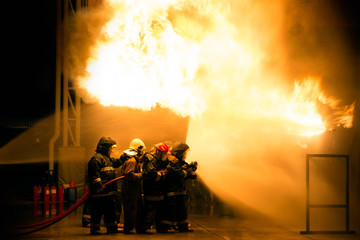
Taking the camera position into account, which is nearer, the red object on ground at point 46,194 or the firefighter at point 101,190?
the firefighter at point 101,190

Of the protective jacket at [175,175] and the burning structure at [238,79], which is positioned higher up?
the burning structure at [238,79]

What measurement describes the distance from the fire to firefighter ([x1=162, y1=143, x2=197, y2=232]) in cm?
292

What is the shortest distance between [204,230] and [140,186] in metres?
1.73

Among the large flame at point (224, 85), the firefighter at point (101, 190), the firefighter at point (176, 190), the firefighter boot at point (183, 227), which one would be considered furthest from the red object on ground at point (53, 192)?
the firefighter boot at point (183, 227)

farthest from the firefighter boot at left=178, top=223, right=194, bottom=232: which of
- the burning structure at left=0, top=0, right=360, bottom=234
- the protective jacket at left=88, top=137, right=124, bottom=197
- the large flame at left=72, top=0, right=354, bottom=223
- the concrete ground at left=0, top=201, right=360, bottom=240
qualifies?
the large flame at left=72, top=0, right=354, bottom=223

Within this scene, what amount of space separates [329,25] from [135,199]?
8.49 m

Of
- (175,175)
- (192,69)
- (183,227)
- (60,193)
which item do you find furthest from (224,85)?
(60,193)

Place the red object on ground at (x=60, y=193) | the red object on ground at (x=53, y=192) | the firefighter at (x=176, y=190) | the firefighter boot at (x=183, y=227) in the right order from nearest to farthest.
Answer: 1. the firefighter at (x=176, y=190)
2. the firefighter boot at (x=183, y=227)
3. the red object on ground at (x=53, y=192)
4. the red object on ground at (x=60, y=193)

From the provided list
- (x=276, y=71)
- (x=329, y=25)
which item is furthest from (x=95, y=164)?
(x=329, y=25)

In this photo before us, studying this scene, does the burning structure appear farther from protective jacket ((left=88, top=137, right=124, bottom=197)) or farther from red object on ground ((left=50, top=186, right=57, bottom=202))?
red object on ground ((left=50, top=186, right=57, bottom=202))

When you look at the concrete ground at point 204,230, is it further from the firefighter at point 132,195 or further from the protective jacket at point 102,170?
the protective jacket at point 102,170

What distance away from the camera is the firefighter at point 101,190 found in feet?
33.1

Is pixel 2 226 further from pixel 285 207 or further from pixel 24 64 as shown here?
pixel 24 64

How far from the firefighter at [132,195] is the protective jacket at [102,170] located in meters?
0.26
